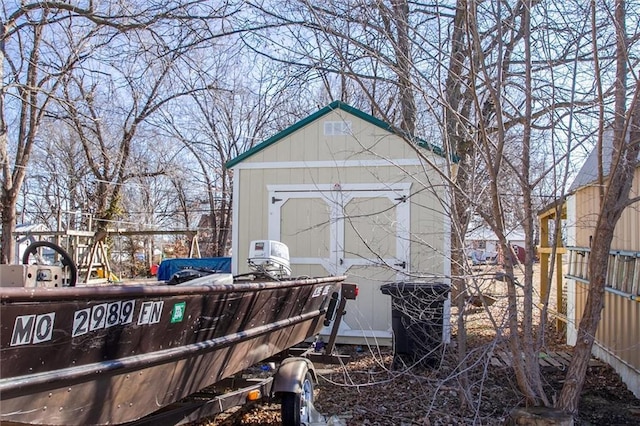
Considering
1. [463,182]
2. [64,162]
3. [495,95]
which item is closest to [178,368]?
[495,95]

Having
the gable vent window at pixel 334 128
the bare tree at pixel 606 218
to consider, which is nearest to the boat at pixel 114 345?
the bare tree at pixel 606 218

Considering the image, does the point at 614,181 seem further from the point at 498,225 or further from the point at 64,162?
the point at 64,162

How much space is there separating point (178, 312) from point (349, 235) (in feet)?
18.6

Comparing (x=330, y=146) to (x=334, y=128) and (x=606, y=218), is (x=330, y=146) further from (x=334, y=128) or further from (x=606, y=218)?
(x=606, y=218)

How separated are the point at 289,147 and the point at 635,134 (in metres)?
5.57

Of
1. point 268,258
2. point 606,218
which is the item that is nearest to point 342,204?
point 268,258

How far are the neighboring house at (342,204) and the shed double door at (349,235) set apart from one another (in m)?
0.02

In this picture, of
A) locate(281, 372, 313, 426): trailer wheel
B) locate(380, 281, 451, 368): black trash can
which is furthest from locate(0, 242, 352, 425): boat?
locate(380, 281, 451, 368): black trash can

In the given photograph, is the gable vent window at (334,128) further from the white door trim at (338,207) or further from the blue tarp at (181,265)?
the blue tarp at (181,265)

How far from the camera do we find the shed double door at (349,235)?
334 inches

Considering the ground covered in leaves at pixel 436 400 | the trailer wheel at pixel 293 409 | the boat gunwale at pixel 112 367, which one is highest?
the boat gunwale at pixel 112 367

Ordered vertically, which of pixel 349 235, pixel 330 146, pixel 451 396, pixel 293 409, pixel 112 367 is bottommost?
pixel 451 396

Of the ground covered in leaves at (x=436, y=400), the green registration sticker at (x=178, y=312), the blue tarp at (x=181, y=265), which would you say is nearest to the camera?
the green registration sticker at (x=178, y=312)

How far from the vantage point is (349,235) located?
8.66 m
